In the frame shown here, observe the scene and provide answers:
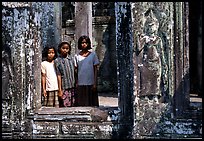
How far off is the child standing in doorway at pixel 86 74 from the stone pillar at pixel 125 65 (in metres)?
1.26

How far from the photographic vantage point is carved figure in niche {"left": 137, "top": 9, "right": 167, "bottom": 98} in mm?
4809

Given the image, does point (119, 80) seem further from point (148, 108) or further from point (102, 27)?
point (102, 27)

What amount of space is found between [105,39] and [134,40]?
7.73 meters

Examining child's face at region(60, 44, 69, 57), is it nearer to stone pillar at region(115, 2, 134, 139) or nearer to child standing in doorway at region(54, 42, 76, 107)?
child standing in doorway at region(54, 42, 76, 107)

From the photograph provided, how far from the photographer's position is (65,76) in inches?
246

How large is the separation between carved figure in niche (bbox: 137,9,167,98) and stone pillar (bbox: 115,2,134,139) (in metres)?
0.13

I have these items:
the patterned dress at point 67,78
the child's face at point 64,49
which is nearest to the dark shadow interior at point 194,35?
the patterned dress at point 67,78

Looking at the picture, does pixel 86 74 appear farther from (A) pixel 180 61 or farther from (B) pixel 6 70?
(A) pixel 180 61

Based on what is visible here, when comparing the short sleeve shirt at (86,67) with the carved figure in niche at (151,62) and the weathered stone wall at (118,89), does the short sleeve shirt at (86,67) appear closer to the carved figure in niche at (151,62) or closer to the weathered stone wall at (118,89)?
the weathered stone wall at (118,89)

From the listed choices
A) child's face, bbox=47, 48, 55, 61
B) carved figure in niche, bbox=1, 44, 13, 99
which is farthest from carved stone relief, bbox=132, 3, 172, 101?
child's face, bbox=47, 48, 55, 61

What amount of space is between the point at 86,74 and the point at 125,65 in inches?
55.7

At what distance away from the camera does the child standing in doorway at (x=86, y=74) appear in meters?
6.18

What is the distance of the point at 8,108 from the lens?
5270 mm

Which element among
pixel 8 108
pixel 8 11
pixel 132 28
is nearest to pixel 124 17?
pixel 132 28
